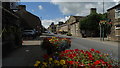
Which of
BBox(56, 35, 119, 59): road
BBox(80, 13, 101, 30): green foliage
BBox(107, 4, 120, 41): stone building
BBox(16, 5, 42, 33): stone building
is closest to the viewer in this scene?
BBox(56, 35, 119, 59): road

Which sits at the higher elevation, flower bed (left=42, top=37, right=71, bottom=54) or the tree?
the tree

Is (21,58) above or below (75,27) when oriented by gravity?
below

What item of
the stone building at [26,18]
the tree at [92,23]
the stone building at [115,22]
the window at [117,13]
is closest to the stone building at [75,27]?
the tree at [92,23]

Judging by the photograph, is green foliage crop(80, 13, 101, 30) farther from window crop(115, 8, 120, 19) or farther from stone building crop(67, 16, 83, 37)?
window crop(115, 8, 120, 19)

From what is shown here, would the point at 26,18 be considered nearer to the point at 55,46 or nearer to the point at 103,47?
the point at 103,47

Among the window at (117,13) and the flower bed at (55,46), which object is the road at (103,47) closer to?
the flower bed at (55,46)

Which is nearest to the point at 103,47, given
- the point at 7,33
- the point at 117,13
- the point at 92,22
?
the point at 7,33

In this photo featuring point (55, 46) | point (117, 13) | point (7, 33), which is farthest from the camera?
point (117, 13)

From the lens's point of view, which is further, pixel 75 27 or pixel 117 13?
pixel 75 27

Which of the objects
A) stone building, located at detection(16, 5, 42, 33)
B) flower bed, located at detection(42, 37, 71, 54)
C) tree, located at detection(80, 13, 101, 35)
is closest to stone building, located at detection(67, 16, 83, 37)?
tree, located at detection(80, 13, 101, 35)

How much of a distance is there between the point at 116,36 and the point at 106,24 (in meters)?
2.82

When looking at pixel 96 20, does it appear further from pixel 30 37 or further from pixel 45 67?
pixel 45 67

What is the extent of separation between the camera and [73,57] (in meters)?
2.90

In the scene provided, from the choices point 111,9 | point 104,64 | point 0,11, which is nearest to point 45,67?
point 104,64
